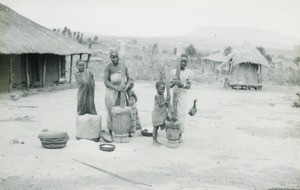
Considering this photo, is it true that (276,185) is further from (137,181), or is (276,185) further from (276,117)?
(276,117)

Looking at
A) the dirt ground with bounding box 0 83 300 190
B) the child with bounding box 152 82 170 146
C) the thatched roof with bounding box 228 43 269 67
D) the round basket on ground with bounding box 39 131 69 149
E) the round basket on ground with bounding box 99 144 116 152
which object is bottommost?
the dirt ground with bounding box 0 83 300 190

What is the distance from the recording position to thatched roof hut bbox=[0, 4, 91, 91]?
684 inches

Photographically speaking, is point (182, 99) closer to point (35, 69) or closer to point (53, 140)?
point (53, 140)

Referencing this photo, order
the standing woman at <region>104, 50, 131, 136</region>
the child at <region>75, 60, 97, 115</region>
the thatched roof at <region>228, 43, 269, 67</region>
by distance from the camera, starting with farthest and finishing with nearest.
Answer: the thatched roof at <region>228, 43, 269, 67</region>, the child at <region>75, 60, 97, 115</region>, the standing woman at <region>104, 50, 131, 136</region>

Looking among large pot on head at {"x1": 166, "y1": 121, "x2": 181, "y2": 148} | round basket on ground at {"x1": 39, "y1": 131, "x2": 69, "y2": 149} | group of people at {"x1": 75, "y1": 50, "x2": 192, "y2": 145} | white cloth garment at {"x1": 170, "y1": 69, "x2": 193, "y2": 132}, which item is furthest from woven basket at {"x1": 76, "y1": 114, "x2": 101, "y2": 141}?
white cloth garment at {"x1": 170, "y1": 69, "x2": 193, "y2": 132}

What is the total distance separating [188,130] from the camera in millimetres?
11023

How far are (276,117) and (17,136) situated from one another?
880cm

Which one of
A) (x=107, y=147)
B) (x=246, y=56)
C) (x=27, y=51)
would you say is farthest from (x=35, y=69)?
(x=107, y=147)

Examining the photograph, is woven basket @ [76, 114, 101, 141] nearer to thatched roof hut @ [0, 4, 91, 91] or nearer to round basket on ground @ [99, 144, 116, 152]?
round basket on ground @ [99, 144, 116, 152]

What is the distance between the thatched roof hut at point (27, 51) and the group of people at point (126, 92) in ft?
26.0

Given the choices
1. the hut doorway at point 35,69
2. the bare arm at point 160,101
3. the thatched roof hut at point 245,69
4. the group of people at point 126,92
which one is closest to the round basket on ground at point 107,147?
the group of people at point 126,92

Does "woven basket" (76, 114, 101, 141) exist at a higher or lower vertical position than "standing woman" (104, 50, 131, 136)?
lower

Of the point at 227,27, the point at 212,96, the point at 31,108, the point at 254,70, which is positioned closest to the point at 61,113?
the point at 31,108

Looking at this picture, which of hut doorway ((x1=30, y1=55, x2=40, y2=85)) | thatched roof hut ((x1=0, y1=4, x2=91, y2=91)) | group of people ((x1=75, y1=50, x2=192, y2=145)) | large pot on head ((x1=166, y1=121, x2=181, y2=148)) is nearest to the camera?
large pot on head ((x1=166, y1=121, x2=181, y2=148))
